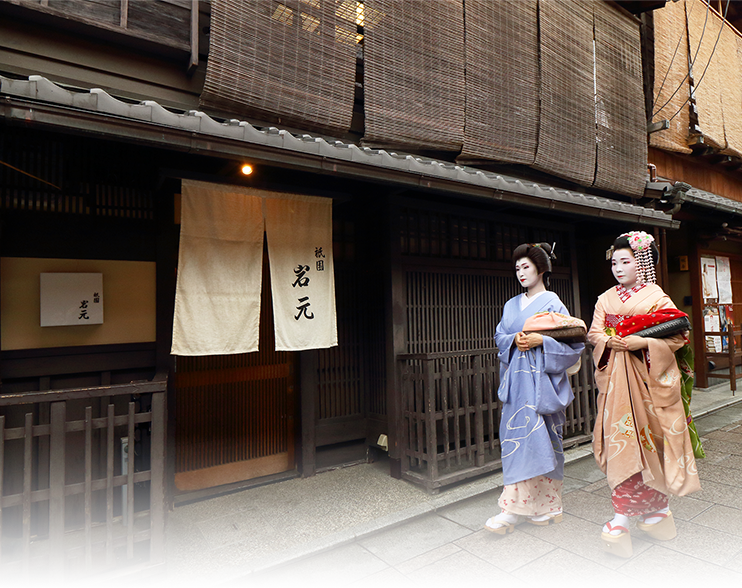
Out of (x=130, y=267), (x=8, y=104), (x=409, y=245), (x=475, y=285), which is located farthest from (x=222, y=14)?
(x=475, y=285)

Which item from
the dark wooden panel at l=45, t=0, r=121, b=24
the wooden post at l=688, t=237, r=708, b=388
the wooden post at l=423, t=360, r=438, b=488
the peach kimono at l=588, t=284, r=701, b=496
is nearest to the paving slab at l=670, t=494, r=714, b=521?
the peach kimono at l=588, t=284, r=701, b=496

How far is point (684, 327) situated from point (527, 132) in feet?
14.1

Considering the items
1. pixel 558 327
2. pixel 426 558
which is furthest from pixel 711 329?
pixel 426 558

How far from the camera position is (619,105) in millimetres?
8711

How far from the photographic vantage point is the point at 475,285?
269 inches

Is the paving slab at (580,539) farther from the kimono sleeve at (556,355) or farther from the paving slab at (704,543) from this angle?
the kimono sleeve at (556,355)

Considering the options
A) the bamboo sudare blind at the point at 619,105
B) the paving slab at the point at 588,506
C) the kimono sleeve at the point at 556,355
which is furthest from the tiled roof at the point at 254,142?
the paving slab at the point at 588,506

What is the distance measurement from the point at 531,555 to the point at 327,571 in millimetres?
1839

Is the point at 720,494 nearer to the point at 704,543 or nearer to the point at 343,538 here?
the point at 704,543

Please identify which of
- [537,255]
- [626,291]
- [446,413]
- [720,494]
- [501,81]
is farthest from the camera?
[501,81]

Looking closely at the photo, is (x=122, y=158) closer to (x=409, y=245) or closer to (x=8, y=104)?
(x=8, y=104)

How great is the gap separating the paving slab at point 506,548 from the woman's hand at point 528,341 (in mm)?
1839

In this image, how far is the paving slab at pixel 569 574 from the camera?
11.2 feet

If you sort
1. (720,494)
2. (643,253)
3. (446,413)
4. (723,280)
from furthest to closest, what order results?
1. (723,280)
2. (446,413)
3. (720,494)
4. (643,253)
